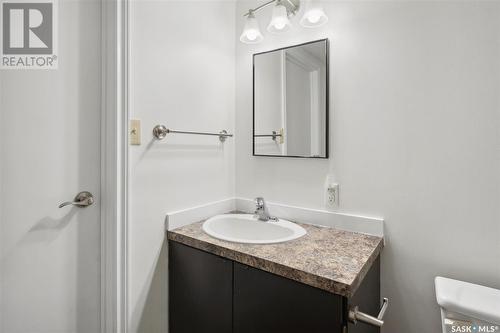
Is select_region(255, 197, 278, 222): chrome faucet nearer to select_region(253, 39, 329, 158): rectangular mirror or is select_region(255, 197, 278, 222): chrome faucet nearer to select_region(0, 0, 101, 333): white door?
select_region(253, 39, 329, 158): rectangular mirror

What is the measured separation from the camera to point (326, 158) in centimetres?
133

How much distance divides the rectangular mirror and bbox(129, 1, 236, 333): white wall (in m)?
0.25

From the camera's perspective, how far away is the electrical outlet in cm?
130

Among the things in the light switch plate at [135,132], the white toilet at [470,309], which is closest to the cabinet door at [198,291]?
the light switch plate at [135,132]

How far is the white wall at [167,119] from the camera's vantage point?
112cm

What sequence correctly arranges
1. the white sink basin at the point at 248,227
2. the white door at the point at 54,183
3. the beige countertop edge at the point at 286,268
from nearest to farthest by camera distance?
the beige countertop edge at the point at 286,268
the white door at the point at 54,183
the white sink basin at the point at 248,227

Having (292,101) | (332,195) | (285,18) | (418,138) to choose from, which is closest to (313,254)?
(332,195)

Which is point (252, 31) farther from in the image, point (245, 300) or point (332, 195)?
point (245, 300)

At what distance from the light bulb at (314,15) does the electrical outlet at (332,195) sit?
836 mm

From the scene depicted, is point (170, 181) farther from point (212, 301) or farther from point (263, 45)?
point (263, 45)

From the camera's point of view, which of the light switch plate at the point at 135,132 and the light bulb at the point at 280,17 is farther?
the light bulb at the point at 280,17

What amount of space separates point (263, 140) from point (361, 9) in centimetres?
84

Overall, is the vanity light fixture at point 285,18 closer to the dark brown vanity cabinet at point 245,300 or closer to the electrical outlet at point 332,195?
the electrical outlet at point 332,195

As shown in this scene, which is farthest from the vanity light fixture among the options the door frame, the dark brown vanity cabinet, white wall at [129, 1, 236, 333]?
the dark brown vanity cabinet
